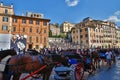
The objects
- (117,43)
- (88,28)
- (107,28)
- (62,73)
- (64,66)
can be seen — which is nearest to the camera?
(62,73)

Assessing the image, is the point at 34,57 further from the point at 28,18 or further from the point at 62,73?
the point at 28,18

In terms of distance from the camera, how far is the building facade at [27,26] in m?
59.3

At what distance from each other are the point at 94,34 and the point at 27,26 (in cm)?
3884

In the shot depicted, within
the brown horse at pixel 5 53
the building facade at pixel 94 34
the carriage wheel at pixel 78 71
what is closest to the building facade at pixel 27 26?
the building facade at pixel 94 34

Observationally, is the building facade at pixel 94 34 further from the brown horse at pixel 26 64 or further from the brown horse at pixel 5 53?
the brown horse at pixel 5 53

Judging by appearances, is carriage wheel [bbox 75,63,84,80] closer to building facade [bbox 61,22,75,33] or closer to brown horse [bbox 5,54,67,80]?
brown horse [bbox 5,54,67,80]

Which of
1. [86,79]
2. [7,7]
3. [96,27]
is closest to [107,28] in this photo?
[96,27]

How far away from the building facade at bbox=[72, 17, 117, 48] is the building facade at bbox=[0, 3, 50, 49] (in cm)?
2667

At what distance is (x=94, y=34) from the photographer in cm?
9381

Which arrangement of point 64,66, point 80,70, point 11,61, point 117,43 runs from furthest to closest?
point 117,43 < point 80,70 < point 64,66 < point 11,61

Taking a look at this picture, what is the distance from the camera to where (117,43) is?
110 meters

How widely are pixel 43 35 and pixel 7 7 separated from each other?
1349cm

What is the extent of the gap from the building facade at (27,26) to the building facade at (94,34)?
26.7m

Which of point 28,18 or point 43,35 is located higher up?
point 28,18
